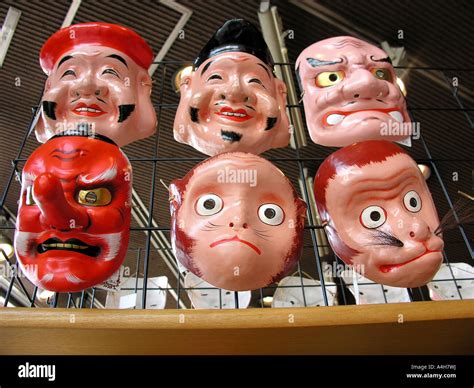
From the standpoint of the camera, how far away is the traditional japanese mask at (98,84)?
3.48 ft

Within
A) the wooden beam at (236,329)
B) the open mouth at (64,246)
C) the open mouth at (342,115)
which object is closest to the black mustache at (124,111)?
the open mouth at (64,246)

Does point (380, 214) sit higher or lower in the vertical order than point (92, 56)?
lower

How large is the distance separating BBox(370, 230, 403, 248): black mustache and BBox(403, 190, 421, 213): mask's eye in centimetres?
8

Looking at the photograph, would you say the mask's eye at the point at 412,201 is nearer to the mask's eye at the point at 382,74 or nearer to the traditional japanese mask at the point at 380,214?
the traditional japanese mask at the point at 380,214

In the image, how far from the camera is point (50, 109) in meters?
1.05

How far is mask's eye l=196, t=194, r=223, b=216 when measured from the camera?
34.7 inches

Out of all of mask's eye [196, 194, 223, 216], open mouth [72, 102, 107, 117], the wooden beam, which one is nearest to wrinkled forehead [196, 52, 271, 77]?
open mouth [72, 102, 107, 117]

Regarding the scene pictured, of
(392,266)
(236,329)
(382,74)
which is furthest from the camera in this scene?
(382,74)

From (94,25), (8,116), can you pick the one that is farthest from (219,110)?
(8,116)

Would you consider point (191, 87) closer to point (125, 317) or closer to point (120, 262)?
point (120, 262)

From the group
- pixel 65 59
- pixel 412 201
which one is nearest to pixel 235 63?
pixel 65 59

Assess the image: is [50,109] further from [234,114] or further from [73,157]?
[234,114]

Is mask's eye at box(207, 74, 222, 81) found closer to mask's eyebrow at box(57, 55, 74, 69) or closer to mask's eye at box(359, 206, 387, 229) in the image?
mask's eyebrow at box(57, 55, 74, 69)

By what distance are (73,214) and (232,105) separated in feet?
1.40
